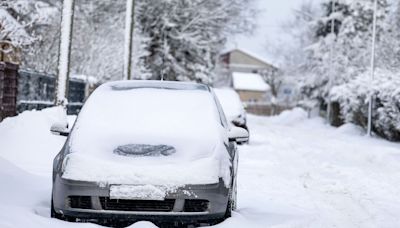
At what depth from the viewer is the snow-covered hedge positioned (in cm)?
2318

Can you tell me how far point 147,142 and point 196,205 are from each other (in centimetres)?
69

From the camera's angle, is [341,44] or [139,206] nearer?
[139,206]

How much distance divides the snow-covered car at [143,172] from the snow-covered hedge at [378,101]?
18.1m

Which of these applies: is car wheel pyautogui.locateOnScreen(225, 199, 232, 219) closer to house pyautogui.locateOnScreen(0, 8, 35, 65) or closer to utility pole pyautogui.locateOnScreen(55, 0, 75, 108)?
utility pole pyautogui.locateOnScreen(55, 0, 75, 108)

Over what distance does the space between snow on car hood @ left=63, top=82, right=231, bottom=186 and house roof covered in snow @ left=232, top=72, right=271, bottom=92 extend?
87033 millimetres

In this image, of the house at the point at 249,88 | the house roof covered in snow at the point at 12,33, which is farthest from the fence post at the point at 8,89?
the house at the point at 249,88

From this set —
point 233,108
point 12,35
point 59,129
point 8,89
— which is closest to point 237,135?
point 59,129

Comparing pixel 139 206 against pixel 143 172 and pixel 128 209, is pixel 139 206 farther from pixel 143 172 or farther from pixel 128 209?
pixel 143 172

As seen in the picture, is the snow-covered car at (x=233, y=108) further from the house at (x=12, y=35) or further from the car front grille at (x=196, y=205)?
the car front grille at (x=196, y=205)

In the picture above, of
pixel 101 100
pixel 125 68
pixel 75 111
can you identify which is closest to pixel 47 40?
pixel 75 111

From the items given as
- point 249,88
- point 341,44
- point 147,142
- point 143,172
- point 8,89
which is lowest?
point 143,172

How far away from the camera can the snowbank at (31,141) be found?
396 inches

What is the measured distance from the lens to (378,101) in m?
A: 25.8

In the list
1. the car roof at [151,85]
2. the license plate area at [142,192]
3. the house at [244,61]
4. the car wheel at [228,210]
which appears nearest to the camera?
the license plate area at [142,192]
